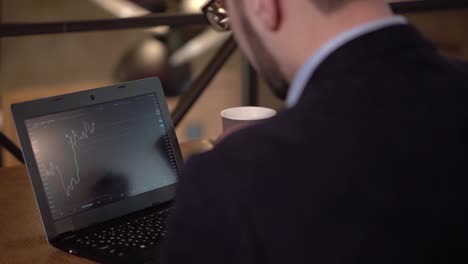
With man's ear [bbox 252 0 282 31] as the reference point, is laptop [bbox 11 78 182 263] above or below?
below

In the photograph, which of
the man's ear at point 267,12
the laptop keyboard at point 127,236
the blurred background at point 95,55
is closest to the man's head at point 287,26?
the man's ear at point 267,12

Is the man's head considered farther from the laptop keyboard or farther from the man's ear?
the laptop keyboard

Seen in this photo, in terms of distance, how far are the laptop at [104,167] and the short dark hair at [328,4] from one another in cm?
45

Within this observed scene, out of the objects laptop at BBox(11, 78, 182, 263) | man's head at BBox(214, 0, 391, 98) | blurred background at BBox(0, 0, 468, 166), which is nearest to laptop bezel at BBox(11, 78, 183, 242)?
laptop at BBox(11, 78, 182, 263)

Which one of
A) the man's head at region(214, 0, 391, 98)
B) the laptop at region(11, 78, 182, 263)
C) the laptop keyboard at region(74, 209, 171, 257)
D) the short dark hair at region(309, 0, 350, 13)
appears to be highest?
the short dark hair at region(309, 0, 350, 13)

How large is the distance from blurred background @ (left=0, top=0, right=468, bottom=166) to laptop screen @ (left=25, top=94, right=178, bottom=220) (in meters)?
3.13

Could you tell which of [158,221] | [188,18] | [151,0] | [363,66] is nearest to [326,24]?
[363,66]

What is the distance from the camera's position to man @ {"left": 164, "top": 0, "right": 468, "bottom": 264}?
501mm

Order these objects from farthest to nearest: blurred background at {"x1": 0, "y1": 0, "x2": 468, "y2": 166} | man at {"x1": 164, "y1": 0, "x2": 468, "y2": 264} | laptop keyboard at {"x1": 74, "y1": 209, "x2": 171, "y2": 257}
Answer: blurred background at {"x1": 0, "y1": 0, "x2": 468, "y2": 166} < laptop keyboard at {"x1": 74, "y1": 209, "x2": 171, "y2": 257} < man at {"x1": 164, "y1": 0, "x2": 468, "y2": 264}

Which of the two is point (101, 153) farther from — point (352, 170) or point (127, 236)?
point (352, 170)

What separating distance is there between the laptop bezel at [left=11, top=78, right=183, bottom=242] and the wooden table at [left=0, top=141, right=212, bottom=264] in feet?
0.11

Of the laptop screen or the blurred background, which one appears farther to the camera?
the blurred background

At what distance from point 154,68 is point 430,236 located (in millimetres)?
3940

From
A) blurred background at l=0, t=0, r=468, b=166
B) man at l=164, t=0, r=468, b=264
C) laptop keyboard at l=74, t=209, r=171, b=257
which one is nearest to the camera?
man at l=164, t=0, r=468, b=264
